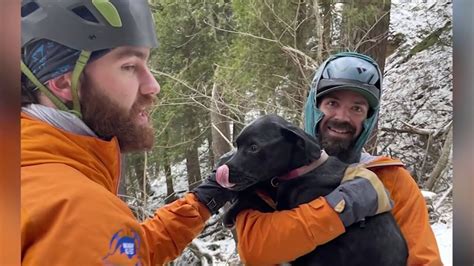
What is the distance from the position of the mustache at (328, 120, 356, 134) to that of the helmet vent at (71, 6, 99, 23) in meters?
0.65

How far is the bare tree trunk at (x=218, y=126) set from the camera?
5.42ft

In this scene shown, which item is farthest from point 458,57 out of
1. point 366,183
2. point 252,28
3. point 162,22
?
point 252,28

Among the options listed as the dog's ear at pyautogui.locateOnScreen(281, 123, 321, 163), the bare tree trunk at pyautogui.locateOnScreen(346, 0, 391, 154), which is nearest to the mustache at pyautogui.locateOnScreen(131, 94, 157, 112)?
the dog's ear at pyautogui.locateOnScreen(281, 123, 321, 163)

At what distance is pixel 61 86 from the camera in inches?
32.1

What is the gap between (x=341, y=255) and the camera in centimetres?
108

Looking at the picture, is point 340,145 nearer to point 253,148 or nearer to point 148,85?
point 253,148

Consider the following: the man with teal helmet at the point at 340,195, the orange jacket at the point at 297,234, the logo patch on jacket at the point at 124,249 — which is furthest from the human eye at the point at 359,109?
the logo patch on jacket at the point at 124,249

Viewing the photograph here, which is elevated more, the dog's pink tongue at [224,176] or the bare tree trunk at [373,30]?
the bare tree trunk at [373,30]

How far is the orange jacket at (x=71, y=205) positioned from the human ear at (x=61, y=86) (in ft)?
0.17

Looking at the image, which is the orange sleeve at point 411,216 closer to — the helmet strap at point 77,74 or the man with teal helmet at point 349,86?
the man with teal helmet at point 349,86

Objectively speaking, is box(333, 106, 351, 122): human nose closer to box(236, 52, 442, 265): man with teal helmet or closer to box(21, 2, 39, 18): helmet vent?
box(236, 52, 442, 265): man with teal helmet

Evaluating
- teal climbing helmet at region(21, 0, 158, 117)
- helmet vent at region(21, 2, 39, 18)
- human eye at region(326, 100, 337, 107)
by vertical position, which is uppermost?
helmet vent at region(21, 2, 39, 18)

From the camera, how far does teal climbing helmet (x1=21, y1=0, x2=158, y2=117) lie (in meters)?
0.78

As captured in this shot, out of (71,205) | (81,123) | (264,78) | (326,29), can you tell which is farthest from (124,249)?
(326,29)
